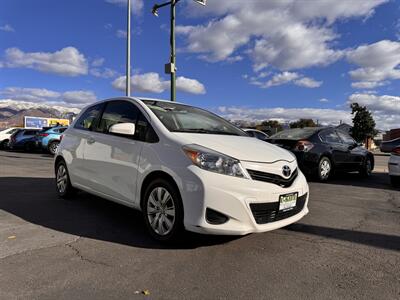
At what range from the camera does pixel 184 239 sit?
3.84 meters

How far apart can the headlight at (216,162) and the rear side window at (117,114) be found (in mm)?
1241

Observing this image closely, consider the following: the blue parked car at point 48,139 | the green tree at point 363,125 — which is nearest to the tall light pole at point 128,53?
the blue parked car at point 48,139

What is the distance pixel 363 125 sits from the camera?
47.7 metres

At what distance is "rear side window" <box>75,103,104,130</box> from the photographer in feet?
17.8

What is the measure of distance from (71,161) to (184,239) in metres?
2.73

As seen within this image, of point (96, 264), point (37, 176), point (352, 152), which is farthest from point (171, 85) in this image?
point (96, 264)

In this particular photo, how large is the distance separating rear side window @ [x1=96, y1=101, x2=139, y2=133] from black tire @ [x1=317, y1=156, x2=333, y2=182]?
542cm

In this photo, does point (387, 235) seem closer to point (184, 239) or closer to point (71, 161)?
point (184, 239)

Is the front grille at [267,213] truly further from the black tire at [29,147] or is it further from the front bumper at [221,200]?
the black tire at [29,147]

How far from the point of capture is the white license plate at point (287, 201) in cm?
377

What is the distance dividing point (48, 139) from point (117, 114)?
14.7 meters

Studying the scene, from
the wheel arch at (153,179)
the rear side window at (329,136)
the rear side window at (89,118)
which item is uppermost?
the rear side window at (89,118)

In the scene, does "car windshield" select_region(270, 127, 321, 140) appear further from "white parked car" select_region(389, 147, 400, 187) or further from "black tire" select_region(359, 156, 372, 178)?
"black tire" select_region(359, 156, 372, 178)

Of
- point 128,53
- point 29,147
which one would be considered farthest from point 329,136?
point 29,147
